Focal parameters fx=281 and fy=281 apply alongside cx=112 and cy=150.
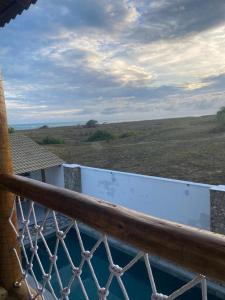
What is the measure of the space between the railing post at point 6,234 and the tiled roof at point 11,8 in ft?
1.52

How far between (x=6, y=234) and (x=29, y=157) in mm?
9451

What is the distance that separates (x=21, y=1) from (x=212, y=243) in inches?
63.5

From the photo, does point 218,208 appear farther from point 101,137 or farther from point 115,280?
point 101,137

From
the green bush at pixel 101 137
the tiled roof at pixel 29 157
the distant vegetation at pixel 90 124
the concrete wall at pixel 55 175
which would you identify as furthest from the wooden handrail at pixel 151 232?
the distant vegetation at pixel 90 124

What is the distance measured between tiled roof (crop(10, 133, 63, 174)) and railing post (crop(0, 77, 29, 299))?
843cm

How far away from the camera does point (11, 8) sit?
1685 millimetres

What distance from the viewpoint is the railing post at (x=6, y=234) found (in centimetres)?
160

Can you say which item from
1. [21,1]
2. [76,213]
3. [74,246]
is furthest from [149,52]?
[76,213]

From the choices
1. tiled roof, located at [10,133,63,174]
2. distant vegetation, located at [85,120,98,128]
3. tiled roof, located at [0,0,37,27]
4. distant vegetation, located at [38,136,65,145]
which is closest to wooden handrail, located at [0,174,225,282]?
tiled roof, located at [0,0,37,27]

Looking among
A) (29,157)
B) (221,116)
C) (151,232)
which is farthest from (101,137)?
(151,232)

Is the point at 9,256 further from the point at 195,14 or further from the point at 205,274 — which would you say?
the point at 195,14

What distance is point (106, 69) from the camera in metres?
14.7

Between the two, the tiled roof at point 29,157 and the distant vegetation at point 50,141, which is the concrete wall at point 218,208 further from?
the distant vegetation at point 50,141

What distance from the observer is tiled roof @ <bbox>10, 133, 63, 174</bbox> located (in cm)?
1017
